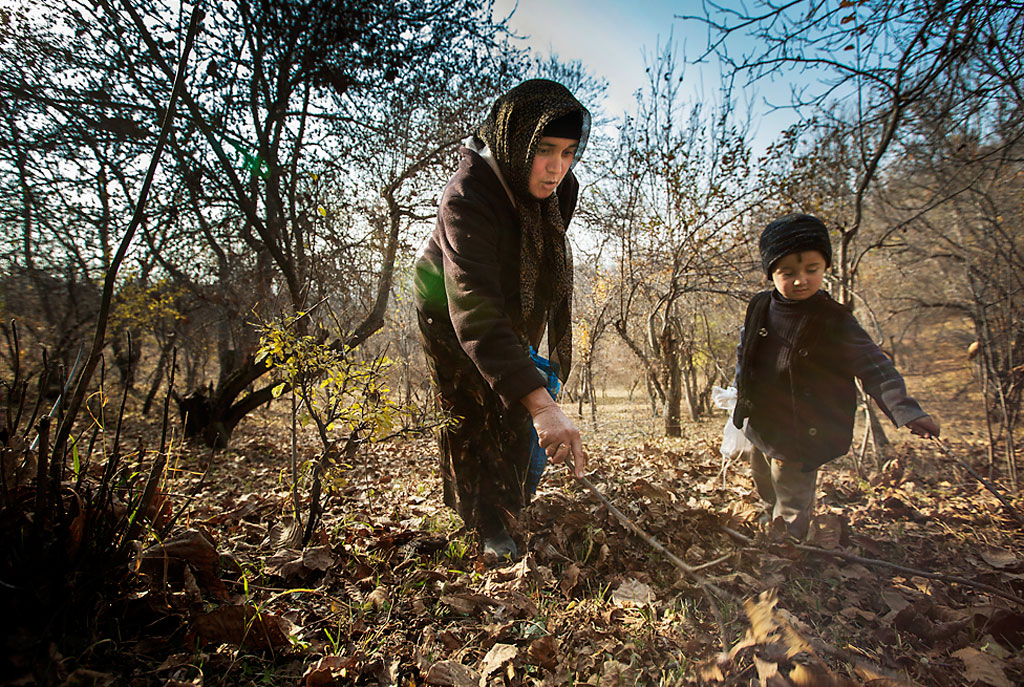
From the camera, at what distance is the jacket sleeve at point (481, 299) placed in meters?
1.59

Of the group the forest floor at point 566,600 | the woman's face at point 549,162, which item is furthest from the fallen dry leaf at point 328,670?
the woman's face at point 549,162

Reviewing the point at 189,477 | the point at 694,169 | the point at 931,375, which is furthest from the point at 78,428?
the point at 931,375

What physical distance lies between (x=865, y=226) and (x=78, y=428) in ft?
70.6

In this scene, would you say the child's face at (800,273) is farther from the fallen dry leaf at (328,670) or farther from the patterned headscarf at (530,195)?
the fallen dry leaf at (328,670)

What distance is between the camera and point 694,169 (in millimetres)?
7215

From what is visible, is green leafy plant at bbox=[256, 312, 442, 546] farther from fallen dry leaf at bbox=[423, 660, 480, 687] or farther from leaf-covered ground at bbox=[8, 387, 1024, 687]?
fallen dry leaf at bbox=[423, 660, 480, 687]

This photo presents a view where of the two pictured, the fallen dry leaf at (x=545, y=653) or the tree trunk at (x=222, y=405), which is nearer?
the fallen dry leaf at (x=545, y=653)

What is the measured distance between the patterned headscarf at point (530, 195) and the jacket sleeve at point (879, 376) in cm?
165

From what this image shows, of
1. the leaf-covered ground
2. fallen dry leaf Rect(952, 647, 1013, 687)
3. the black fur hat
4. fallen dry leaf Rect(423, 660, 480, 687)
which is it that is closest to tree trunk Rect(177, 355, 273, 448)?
the leaf-covered ground

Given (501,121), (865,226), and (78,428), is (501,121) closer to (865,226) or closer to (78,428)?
(78,428)

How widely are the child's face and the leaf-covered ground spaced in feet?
4.54

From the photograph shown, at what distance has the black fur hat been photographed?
2543 mm

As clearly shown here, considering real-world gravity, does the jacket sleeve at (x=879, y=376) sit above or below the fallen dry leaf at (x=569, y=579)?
above

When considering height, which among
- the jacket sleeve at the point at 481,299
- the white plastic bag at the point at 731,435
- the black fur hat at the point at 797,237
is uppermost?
the black fur hat at the point at 797,237
